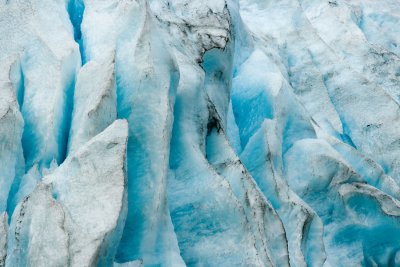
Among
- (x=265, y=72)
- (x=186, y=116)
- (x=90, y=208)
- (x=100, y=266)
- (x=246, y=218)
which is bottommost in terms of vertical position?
(x=265, y=72)

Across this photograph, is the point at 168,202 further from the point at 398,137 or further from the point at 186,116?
the point at 398,137

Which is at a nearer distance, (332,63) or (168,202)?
(168,202)

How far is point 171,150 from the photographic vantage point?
173 inches

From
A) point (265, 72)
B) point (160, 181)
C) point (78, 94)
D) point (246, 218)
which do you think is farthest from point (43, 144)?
point (265, 72)

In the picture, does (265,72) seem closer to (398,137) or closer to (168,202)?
(398,137)

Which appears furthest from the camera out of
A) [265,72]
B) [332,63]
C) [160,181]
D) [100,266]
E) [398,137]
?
[332,63]

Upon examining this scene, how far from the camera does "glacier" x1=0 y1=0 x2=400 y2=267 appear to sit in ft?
10.6

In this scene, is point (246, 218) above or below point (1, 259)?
below

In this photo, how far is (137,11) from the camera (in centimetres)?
505

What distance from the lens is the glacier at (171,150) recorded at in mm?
3227

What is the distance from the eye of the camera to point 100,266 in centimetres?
292

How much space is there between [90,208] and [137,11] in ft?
8.54

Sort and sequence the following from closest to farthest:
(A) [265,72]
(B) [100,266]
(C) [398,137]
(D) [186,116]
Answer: (B) [100,266]
(D) [186,116]
(A) [265,72]
(C) [398,137]

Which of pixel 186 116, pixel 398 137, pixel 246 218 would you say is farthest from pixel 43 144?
pixel 398 137
